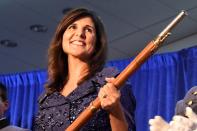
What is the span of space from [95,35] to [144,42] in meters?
2.89

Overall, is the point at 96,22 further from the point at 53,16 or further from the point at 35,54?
the point at 35,54

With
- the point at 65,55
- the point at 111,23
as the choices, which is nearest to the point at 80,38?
the point at 65,55

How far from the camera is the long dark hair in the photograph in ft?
3.86

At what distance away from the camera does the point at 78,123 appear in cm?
86

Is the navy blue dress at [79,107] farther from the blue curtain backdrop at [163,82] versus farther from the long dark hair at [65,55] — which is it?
the blue curtain backdrop at [163,82]

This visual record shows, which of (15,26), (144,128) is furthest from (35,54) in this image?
(144,128)

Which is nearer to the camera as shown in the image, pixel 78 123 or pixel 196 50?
pixel 78 123

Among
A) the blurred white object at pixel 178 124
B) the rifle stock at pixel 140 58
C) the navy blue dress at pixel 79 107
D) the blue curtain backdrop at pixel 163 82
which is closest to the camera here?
the blurred white object at pixel 178 124

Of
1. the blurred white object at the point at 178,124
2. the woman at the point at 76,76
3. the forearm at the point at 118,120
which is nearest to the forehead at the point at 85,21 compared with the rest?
the woman at the point at 76,76

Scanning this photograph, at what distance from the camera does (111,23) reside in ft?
12.4

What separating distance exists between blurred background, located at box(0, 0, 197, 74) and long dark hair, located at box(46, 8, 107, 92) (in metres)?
2.07

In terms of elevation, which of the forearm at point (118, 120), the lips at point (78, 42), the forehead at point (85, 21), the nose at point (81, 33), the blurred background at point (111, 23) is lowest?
the forearm at point (118, 120)

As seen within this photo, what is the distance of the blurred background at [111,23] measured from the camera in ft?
11.6

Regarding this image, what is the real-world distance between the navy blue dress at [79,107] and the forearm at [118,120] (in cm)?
8
